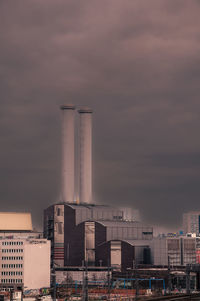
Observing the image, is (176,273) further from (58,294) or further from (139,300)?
(139,300)

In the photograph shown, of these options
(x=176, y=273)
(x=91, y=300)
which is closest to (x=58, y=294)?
(x=91, y=300)

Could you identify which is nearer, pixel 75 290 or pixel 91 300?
pixel 91 300

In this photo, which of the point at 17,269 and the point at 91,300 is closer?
the point at 91,300

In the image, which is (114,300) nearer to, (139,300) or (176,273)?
(139,300)

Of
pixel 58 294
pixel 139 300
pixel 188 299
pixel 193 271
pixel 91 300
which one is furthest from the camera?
pixel 193 271

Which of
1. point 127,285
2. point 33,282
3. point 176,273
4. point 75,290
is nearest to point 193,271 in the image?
point 176,273

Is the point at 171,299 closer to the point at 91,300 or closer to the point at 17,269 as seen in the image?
the point at 91,300

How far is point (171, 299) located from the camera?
429 ft

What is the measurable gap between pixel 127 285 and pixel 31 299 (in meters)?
43.6

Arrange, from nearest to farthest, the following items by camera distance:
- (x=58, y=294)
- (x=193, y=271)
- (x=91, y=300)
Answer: (x=91, y=300) < (x=58, y=294) < (x=193, y=271)

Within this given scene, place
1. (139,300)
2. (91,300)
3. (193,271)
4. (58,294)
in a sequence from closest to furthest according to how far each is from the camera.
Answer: (139,300)
(91,300)
(58,294)
(193,271)

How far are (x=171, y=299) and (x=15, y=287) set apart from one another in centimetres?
6919

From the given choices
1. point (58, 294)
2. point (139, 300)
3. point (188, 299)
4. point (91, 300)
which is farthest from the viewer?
point (58, 294)

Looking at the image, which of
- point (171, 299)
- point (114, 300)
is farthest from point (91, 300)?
point (171, 299)
